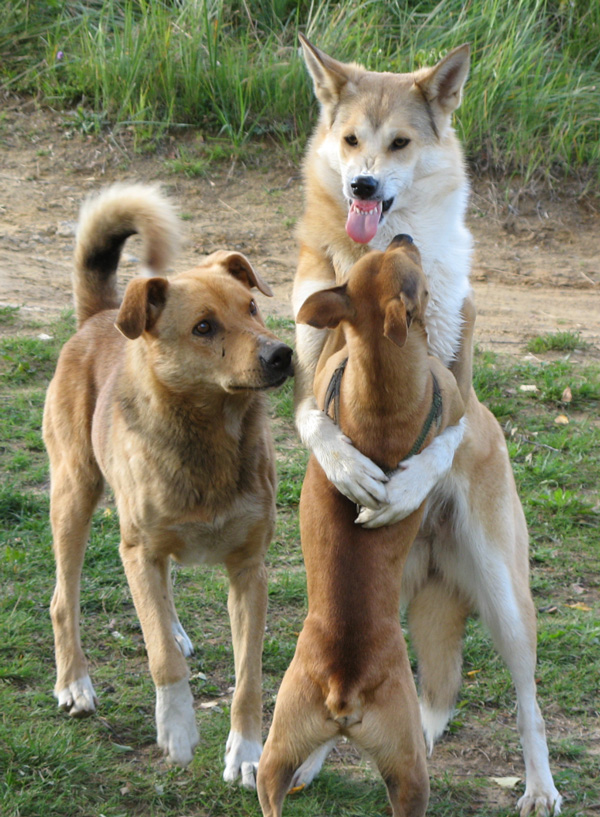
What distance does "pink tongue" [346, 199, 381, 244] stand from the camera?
3992mm

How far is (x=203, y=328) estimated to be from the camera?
11.5 ft

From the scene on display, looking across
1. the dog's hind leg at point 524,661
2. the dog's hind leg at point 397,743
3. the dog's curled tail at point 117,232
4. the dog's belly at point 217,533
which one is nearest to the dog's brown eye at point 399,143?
the dog's curled tail at point 117,232

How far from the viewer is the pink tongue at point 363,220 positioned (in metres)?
3.99

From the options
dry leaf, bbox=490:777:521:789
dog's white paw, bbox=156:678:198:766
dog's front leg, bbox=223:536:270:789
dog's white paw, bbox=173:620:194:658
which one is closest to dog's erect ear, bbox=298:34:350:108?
dog's front leg, bbox=223:536:270:789

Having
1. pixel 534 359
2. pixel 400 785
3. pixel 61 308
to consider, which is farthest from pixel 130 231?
pixel 534 359

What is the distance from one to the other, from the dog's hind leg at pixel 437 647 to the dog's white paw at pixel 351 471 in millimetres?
992

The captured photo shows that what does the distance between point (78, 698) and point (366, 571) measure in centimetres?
151

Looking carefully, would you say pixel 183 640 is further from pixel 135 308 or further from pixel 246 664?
pixel 135 308

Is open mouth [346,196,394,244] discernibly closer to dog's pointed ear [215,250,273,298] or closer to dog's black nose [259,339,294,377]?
dog's pointed ear [215,250,273,298]

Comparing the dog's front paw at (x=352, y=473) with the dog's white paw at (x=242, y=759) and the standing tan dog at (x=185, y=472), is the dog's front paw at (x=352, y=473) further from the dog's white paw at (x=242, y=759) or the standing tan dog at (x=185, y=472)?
the dog's white paw at (x=242, y=759)

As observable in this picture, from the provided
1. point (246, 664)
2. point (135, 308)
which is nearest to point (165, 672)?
point (246, 664)

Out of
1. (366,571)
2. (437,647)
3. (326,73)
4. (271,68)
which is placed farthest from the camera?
(271,68)

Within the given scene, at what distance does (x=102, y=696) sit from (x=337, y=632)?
151 cm

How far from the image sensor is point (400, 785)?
8.83ft
